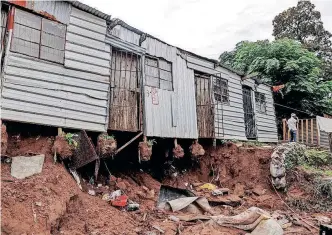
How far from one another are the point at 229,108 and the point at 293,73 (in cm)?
833

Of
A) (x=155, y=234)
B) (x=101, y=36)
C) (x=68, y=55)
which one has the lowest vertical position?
(x=155, y=234)

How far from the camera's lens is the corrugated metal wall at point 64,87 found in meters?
7.33

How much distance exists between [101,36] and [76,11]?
99cm

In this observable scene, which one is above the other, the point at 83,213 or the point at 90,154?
the point at 90,154

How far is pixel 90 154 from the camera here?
8172 mm

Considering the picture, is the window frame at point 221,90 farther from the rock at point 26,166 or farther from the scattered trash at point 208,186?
the rock at point 26,166

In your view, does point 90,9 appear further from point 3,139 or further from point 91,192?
point 91,192

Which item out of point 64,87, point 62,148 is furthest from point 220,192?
Answer: point 64,87

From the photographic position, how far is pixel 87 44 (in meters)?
8.88

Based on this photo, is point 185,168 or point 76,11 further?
point 185,168

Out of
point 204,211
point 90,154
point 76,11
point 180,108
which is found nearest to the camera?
point 90,154

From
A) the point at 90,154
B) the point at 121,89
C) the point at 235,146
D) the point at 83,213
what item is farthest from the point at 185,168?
the point at 83,213

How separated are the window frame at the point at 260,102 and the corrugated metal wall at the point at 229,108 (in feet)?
6.37

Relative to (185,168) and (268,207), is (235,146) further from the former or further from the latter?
(268,207)
